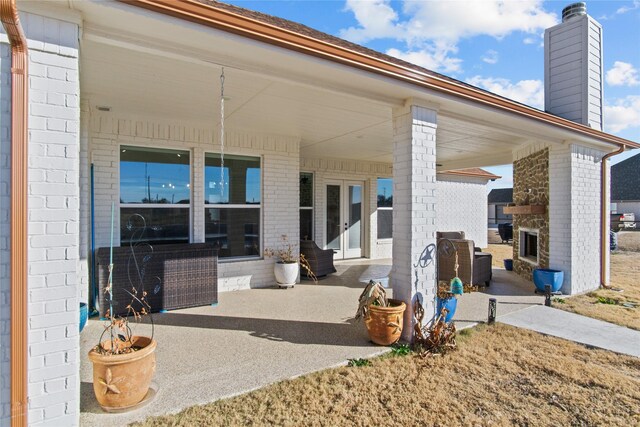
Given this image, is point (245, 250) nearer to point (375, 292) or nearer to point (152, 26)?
point (375, 292)

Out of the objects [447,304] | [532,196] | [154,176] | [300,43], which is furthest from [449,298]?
[154,176]

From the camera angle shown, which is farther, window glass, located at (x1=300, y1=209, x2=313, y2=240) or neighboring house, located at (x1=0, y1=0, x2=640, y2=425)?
A: window glass, located at (x1=300, y1=209, x2=313, y2=240)

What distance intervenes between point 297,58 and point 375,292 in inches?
96.4

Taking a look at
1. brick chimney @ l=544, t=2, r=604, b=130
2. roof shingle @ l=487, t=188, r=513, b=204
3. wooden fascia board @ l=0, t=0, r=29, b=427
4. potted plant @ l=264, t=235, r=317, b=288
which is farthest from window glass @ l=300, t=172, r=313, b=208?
roof shingle @ l=487, t=188, r=513, b=204

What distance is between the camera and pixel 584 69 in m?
6.75

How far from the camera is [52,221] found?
220 cm

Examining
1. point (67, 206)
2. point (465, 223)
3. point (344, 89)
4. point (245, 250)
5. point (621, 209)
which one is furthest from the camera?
point (621, 209)

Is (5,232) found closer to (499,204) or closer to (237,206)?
(237,206)

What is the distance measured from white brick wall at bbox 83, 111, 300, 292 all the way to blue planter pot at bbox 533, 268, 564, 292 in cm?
441

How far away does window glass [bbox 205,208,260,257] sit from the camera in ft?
19.9

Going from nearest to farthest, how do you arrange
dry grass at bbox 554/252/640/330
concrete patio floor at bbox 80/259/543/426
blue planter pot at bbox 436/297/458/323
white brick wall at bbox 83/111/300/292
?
concrete patio floor at bbox 80/259/543/426 < blue planter pot at bbox 436/297/458/323 < dry grass at bbox 554/252/640/330 < white brick wall at bbox 83/111/300/292

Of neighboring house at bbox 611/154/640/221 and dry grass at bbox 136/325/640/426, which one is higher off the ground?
neighboring house at bbox 611/154/640/221

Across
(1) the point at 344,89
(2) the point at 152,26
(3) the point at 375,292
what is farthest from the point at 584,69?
(2) the point at 152,26

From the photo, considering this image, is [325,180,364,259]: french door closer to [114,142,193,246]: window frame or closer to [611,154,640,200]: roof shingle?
[114,142,193,246]: window frame
